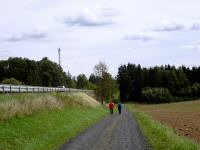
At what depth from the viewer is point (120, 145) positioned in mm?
20156

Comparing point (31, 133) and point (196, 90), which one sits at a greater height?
point (196, 90)

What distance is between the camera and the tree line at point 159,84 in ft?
513

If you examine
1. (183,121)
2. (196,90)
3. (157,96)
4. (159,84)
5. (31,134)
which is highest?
(159,84)

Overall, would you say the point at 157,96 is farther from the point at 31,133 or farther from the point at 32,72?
the point at 31,133

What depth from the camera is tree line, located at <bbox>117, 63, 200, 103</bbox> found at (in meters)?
156

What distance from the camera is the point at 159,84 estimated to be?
558 ft

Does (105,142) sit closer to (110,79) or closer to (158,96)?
(110,79)

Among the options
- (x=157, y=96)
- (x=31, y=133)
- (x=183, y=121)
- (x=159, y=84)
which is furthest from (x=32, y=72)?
(x=31, y=133)

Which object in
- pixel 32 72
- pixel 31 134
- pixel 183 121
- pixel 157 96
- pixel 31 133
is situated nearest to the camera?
pixel 31 134

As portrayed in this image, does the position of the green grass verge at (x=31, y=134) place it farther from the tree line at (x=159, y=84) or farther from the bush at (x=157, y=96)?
the tree line at (x=159, y=84)

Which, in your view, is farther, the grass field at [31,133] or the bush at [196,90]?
the bush at [196,90]

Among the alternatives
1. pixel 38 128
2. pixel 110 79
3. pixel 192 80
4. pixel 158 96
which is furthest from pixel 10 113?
pixel 192 80

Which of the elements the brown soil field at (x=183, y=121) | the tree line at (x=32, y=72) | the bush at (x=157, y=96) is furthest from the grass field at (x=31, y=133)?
the bush at (x=157, y=96)

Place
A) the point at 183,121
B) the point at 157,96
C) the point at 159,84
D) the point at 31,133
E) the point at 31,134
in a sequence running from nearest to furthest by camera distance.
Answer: the point at 31,134 < the point at 31,133 < the point at 183,121 < the point at 157,96 < the point at 159,84
